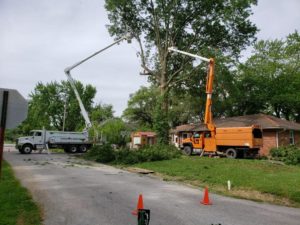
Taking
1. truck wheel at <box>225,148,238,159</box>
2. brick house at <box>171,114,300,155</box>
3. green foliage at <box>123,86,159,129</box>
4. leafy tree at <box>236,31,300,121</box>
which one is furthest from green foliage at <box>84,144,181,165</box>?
green foliage at <box>123,86,159,129</box>

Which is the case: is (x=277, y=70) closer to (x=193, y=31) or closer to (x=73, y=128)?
(x=193, y=31)

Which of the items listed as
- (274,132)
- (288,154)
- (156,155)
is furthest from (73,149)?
(288,154)

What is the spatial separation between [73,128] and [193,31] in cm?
4141

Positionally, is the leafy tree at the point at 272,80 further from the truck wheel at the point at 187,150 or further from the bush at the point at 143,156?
the bush at the point at 143,156

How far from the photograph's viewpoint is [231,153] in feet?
86.4

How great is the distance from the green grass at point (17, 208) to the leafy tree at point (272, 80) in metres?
37.4

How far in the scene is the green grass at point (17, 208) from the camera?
7.38m

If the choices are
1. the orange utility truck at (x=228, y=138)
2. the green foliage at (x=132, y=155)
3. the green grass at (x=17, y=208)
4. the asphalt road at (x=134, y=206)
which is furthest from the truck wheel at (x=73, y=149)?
the green grass at (x=17, y=208)

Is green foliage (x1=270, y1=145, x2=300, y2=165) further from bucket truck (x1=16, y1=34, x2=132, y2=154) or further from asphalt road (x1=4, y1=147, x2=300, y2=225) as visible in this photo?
bucket truck (x1=16, y1=34, x2=132, y2=154)

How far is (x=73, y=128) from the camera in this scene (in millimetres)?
67062

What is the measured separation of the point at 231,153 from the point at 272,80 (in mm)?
21181

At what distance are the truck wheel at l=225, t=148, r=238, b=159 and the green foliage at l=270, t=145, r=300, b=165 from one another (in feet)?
10.4

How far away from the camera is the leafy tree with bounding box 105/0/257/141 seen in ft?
105

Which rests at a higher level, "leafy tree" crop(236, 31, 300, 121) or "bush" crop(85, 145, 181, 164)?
"leafy tree" crop(236, 31, 300, 121)
